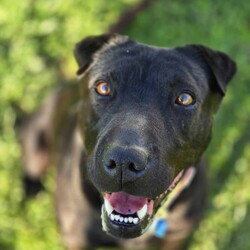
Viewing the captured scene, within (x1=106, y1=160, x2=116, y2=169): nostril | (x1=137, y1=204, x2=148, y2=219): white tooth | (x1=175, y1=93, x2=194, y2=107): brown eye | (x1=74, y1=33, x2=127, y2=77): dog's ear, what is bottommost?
(x1=137, y1=204, x2=148, y2=219): white tooth

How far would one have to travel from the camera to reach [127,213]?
9.82 feet

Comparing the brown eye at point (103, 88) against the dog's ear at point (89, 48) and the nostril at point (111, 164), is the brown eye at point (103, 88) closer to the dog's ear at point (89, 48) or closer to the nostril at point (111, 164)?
the dog's ear at point (89, 48)

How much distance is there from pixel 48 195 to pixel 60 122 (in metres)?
0.99

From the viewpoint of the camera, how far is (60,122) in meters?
4.54

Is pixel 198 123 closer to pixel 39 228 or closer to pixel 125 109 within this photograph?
pixel 125 109

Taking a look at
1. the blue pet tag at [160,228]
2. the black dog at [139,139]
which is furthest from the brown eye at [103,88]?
the blue pet tag at [160,228]

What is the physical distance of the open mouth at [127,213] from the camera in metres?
2.91

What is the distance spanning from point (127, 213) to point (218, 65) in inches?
44.4

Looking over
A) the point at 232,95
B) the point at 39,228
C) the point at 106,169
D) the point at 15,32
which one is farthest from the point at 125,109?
the point at 15,32

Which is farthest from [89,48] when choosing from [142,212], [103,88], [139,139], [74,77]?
[74,77]

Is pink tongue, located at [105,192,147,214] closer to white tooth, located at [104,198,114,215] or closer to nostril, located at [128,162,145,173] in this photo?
white tooth, located at [104,198,114,215]

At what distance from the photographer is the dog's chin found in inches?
115

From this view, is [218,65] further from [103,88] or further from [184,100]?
[103,88]

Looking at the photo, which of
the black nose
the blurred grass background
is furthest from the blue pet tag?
the blurred grass background
